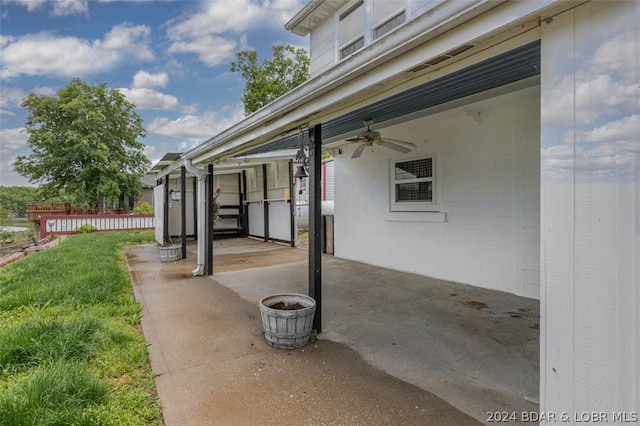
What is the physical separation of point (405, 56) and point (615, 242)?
143 centimetres

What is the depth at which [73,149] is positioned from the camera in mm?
18609

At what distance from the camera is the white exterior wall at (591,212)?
4.02ft

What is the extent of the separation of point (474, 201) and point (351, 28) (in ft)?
15.1

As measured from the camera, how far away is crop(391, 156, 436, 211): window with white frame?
20.0 feet

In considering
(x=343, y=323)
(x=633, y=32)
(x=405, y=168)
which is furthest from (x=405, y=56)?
(x=405, y=168)

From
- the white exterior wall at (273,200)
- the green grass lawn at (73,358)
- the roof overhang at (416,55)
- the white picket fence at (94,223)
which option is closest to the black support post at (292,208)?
the white exterior wall at (273,200)

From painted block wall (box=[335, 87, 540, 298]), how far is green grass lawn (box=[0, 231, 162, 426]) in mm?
4729

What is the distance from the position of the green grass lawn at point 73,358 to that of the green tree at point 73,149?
16.6 m

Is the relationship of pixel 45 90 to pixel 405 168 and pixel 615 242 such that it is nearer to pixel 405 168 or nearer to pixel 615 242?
pixel 405 168

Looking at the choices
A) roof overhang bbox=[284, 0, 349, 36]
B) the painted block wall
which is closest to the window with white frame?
the painted block wall

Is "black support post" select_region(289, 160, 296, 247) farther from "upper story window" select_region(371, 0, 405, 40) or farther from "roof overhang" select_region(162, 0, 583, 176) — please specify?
"roof overhang" select_region(162, 0, 583, 176)

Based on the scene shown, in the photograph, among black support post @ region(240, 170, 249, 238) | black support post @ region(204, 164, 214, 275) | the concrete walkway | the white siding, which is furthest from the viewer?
black support post @ region(240, 170, 249, 238)

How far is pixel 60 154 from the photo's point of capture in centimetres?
1906

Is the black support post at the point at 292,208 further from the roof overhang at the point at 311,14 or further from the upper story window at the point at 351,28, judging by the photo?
the upper story window at the point at 351,28
